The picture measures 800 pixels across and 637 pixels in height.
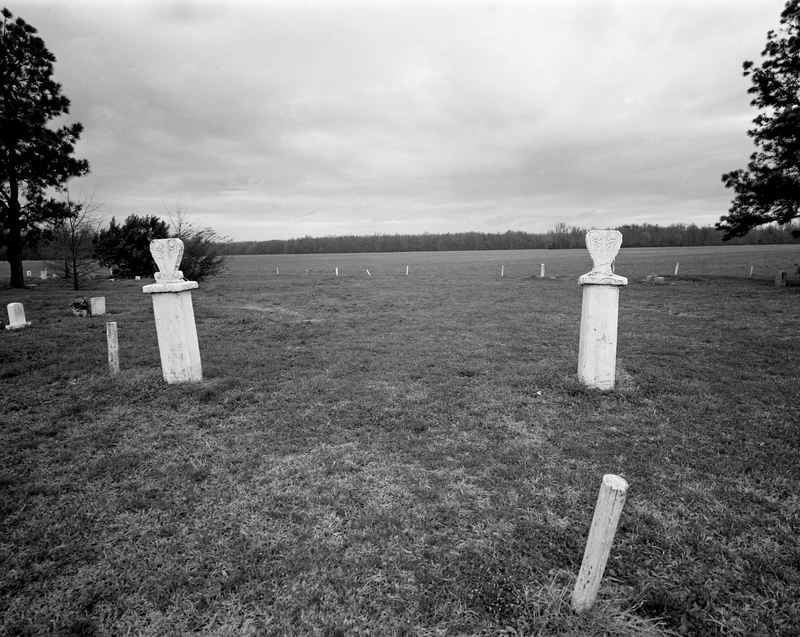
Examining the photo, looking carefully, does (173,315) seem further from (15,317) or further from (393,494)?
(15,317)

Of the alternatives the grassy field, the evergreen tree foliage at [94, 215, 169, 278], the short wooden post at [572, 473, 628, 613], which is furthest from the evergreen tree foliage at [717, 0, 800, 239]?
the evergreen tree foliage at [94, 215, 169, 278]

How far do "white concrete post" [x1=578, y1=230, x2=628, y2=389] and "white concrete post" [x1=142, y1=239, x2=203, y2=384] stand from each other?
5.77m

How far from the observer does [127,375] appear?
6.55 meters

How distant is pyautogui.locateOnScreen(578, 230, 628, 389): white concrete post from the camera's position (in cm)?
540

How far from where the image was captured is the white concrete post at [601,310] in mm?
5398

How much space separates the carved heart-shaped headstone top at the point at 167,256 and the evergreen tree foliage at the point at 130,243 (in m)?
24.2

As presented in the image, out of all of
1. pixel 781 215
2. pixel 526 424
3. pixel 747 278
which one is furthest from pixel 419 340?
pixel 747 278

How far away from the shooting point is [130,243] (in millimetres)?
27016

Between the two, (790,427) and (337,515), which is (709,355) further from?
(337,515)

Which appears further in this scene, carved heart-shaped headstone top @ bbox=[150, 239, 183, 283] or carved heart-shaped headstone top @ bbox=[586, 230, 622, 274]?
carved heart-shaped headstone top @ bbox=[150, 239, 183, 283]

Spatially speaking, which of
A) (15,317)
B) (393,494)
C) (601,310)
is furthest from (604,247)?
(15,317)

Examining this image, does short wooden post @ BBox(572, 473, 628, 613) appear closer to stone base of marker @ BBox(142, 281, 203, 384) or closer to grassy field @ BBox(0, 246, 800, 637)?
grassy field @ BBox(0, 246, 800, 637)

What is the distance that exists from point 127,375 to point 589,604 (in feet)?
23.5

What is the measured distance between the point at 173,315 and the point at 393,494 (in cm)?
444
